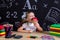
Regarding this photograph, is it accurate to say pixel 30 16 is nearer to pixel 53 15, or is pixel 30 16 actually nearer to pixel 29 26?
pixel 29 26

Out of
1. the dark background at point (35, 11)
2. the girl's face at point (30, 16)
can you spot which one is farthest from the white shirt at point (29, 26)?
the dark background at point (35, 11)

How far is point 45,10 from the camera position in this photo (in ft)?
9.69

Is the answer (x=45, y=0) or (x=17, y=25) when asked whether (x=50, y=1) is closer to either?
(x=45, y=0)

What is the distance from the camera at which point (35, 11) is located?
2982 mm

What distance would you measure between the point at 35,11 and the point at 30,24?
0.99 ft

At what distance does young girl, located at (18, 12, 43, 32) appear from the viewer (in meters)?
2.72

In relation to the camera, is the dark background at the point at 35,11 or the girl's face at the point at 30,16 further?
the dark background at the point at 35,11

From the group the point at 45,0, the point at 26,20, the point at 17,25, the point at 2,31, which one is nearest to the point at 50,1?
the point at 45,0

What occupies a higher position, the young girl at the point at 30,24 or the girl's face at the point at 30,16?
the girl's face at the point at 30,16

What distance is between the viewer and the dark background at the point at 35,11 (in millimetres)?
2941

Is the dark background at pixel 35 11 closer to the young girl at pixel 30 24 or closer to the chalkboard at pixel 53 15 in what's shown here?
the chalkboard at pixel 53 15

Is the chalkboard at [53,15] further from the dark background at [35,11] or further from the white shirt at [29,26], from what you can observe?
the white shirt at [29,26]

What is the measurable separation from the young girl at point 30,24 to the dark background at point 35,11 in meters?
0.23

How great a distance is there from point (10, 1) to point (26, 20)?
0.49 m
